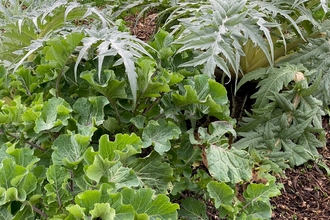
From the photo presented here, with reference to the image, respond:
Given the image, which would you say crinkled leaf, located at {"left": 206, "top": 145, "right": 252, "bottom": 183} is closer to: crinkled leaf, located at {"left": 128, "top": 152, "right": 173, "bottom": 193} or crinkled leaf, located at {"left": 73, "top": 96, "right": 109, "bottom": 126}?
crinkled leaf, located at {"left": 128, "top": 152, "right": 173, "bottom": 193}

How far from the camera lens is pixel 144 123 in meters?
1.87

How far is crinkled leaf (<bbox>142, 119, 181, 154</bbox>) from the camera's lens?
5.38 ft

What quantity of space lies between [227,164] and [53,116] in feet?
2.45

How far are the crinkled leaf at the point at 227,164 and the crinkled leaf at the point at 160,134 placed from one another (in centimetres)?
18

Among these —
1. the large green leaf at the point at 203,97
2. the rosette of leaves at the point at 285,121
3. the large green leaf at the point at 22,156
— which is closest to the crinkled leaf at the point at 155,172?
the large green leaf at the point at 203,97

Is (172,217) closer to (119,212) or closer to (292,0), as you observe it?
(119,212)

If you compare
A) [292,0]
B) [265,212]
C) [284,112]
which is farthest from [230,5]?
[265,212]

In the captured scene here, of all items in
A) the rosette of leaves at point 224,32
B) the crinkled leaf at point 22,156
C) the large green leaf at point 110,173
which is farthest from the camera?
the rosette of leaves at point 224,32

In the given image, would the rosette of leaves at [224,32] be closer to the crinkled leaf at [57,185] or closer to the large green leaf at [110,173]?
the large green leaf at [110,173]

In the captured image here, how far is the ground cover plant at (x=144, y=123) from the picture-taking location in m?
1.40

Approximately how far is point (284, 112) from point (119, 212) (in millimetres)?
1574

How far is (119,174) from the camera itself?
1.44 meters

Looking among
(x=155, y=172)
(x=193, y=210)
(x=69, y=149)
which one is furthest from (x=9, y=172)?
→ (x=193, y=210)

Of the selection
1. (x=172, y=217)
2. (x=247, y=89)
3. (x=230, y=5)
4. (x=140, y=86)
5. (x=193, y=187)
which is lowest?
(x=247, y=89)
